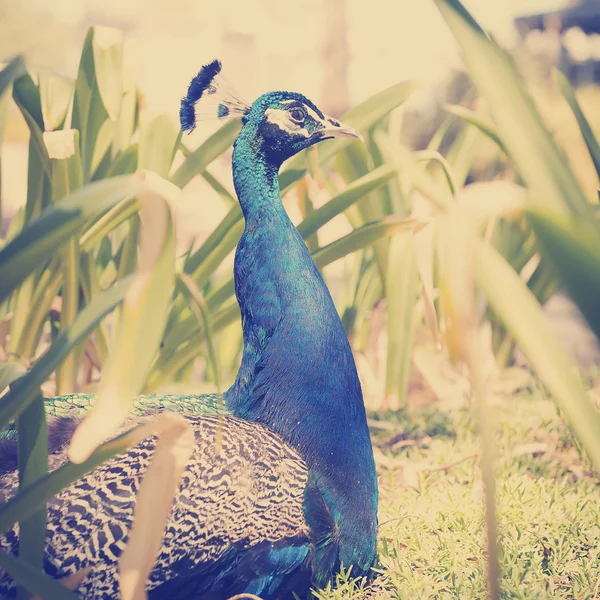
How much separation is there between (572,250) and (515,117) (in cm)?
24

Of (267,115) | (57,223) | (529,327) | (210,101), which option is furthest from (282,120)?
(529,327)

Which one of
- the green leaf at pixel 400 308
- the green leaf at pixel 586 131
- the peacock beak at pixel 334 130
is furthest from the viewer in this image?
the green leaf at pixel 400 308

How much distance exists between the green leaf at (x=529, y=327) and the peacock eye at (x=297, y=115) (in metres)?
1.24

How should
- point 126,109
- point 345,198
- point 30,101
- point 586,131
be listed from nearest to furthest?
1. point 586,131
2. point 30,101
3. point 345,198
4. point 126,109

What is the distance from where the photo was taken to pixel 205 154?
2430 mm

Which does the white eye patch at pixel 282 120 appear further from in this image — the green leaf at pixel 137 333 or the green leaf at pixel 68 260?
the green leaf at pixel 137 333

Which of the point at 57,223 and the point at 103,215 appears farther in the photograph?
the point at 103,215

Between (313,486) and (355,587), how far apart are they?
0.25 metres

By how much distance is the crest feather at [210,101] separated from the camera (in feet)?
7.17

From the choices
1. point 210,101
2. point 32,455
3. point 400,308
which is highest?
point 210,101

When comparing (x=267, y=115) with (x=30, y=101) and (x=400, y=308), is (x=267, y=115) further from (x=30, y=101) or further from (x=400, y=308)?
(x=400, y=308)

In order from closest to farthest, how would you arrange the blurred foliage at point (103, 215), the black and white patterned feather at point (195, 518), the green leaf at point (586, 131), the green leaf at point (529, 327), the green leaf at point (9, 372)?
the green leaf at point (529, 327) → the green leaf at point (9, 372) → the black and white patterned feather at point (195, 518) → the green leaf at point (586, 131) → the blurred foliage at point (103, 215)

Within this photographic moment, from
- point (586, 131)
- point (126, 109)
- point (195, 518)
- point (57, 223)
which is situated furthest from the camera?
point (126, 109)

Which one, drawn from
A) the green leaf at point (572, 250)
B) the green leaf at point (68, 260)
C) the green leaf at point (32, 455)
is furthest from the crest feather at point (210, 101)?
the green leaf at point (572, 250)
